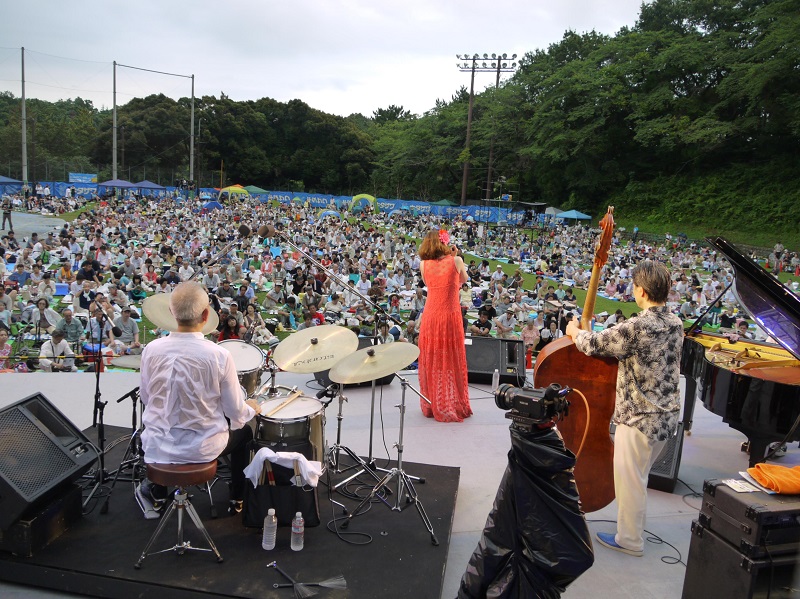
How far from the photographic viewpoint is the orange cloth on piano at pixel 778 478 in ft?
10.3

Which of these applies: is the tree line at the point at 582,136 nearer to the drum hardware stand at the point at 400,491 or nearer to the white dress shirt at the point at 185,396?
the drum hardware stand at the point at 400,491

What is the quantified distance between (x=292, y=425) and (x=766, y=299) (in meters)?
3.52

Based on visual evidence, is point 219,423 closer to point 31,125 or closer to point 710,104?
point 710,104

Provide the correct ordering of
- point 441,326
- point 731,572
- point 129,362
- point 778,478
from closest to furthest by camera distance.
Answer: point 731,572, point 778,478, point 129,362, point 441,326

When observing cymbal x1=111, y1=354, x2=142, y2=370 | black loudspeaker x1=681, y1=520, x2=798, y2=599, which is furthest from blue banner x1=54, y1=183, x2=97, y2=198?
black loudspeaker x1=681, y1=520, x2=798, y2=599

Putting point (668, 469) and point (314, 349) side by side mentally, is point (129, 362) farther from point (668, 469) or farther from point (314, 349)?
point (668, 469)

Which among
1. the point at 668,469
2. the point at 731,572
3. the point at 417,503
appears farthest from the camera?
the point at 668,469

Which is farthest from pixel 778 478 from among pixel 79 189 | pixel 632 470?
pixel 79 189

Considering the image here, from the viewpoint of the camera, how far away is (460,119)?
4903cm

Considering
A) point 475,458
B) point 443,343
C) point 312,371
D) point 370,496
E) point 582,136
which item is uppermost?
point 582,136

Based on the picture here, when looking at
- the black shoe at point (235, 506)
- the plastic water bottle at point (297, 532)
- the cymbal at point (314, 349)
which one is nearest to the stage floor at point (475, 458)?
the plastic water bottle at point (297, 532)

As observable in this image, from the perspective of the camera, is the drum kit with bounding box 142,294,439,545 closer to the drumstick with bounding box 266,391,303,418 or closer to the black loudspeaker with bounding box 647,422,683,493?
the drumstick with bounding box 266,391,303,418

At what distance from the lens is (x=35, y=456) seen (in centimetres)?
365

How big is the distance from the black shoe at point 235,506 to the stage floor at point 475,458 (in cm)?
61
